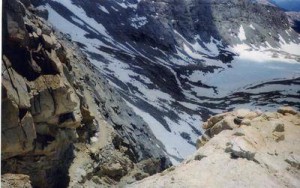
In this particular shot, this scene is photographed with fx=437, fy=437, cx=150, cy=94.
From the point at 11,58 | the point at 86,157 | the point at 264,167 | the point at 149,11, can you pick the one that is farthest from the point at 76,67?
the point at 149,11

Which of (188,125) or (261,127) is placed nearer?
(261,127)

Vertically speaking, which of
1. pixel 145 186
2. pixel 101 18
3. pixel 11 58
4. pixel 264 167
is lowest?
pixel 101 18

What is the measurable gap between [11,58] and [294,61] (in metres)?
157

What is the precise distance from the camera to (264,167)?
15.6 m

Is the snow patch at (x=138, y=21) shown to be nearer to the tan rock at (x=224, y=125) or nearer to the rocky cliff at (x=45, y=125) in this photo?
the rocky cliff at (x=45, y=125)

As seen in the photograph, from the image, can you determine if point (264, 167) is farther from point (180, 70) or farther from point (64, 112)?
point (180, 70)

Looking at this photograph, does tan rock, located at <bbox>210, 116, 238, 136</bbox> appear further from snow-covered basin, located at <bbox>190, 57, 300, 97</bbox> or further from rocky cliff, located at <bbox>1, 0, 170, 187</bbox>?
snow-covered basin, located at <bbox>190, 57, 300, 97</bbox>

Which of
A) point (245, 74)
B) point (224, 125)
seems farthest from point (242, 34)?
point (224, 125)

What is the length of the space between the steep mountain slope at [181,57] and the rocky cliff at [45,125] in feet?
76.5

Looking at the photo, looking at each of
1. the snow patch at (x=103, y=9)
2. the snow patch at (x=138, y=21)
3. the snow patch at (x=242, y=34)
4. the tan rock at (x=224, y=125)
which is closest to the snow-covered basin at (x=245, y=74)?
the snow patch at (x=242, y=34)

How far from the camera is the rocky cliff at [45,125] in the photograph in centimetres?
2217

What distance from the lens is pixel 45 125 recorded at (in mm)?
25250

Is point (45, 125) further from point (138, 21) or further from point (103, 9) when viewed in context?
point (138, 21)

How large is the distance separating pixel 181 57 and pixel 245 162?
13460cm
